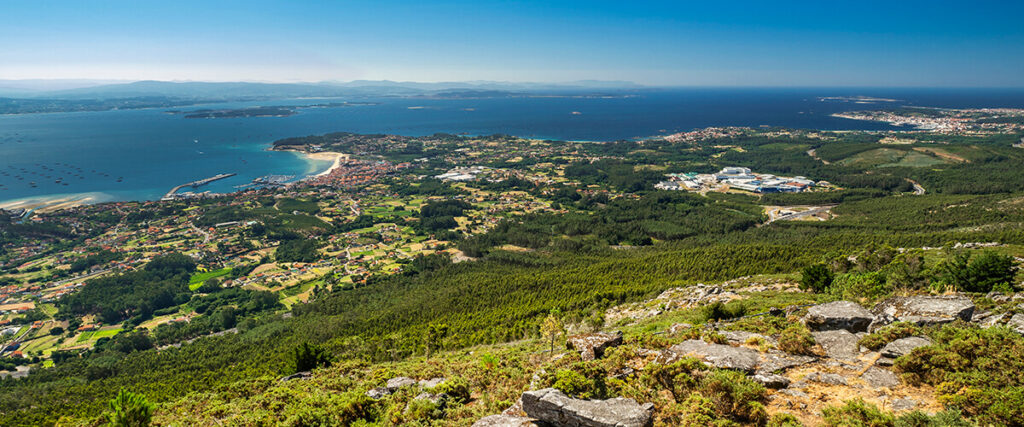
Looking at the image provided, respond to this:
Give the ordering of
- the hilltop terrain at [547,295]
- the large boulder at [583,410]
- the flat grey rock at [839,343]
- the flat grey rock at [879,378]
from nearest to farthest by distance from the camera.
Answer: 1. the large boulder at [583,410]
2. the flat grey rock at [879,378]
3. the hilltop terrain at [547,295]
4. the flat grey rock at [839,343]

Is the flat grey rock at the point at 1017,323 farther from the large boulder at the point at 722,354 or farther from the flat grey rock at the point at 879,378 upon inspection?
the large boulder at the point at 722,354

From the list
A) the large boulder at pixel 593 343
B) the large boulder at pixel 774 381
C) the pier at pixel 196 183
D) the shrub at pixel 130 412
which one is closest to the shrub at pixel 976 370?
the large boulder at pixel 774 381

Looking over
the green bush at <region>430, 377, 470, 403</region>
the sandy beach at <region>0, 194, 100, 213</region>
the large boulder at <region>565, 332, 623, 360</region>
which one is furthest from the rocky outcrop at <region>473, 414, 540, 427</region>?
the sandy beach at <region>0, 194, 100, 213</region>

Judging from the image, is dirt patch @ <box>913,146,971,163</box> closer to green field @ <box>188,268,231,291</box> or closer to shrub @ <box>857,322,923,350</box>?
shrub @ <box>857,322,923,350</box>

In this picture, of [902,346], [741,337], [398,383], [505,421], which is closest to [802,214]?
[741,337]

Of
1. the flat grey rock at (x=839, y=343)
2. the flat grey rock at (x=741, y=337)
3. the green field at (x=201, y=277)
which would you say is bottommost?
the green field at (x=201, y=277)

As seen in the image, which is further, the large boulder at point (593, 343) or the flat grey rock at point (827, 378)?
the large boulder at point (593, 343)
